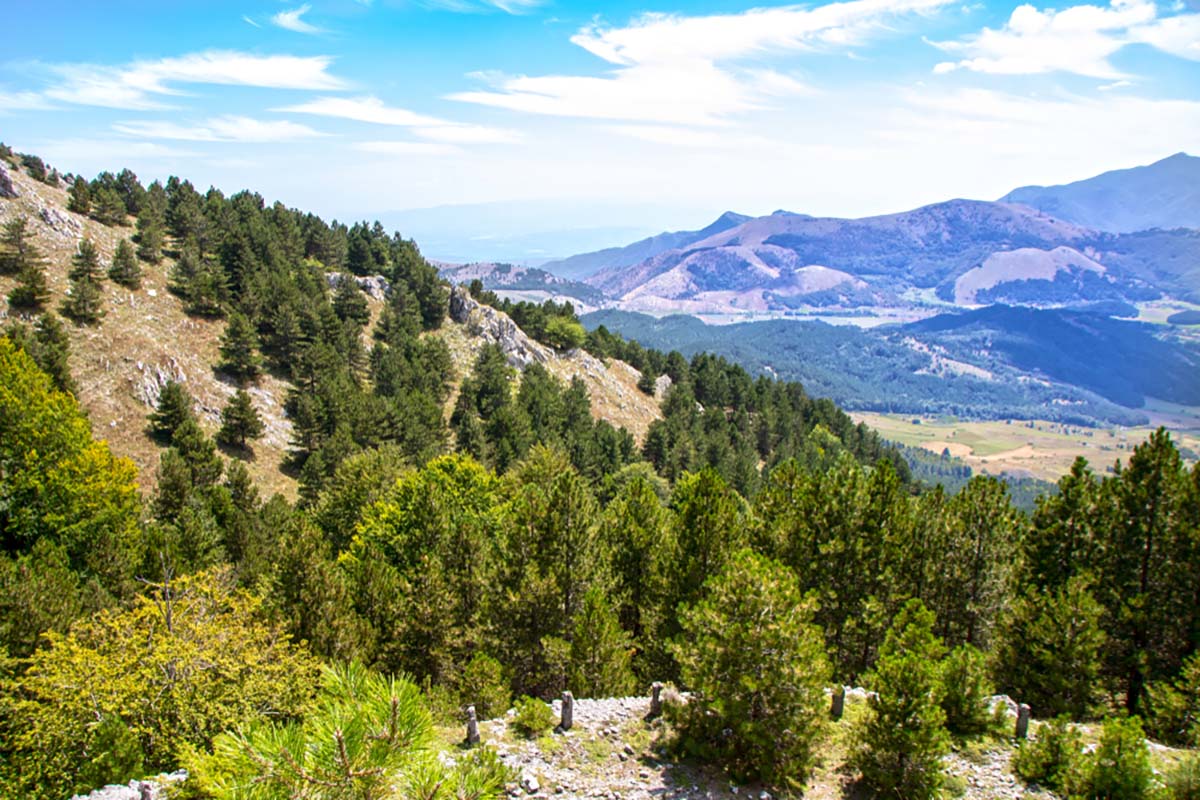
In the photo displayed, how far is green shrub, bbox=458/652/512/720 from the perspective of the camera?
1000 inches

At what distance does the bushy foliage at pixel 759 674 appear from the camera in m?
18.5

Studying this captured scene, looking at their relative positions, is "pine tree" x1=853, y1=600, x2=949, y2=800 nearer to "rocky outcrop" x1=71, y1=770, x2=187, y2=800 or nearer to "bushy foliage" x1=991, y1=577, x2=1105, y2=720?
"bushy foliage" x1=991, y1=577, x2=1105, y2=720

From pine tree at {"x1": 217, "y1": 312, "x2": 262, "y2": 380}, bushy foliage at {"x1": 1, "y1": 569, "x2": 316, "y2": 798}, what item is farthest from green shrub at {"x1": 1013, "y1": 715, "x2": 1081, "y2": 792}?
pine tree at {"x1": 217, "y1": 312, "x2": 262, "y2": 380}

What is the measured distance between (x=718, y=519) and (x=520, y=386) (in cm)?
6845

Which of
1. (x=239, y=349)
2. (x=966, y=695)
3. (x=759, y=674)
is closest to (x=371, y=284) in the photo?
(x=239, y=349)

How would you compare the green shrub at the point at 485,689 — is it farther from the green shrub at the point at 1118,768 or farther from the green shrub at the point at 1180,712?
the green shrub at the point at 1180,712

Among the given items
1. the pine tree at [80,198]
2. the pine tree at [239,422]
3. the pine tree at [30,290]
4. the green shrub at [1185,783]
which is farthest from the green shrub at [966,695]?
the pine tree at [80,198]

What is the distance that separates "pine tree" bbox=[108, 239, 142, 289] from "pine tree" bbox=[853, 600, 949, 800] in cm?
8862

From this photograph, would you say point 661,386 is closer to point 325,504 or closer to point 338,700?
point 325,504

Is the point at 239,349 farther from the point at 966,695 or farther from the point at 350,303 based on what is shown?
the point at 966,695

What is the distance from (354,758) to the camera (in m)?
8.02

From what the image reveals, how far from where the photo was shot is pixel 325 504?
54.2 metres

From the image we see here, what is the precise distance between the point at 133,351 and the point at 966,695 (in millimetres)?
78198

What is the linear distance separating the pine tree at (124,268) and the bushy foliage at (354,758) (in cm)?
8632
